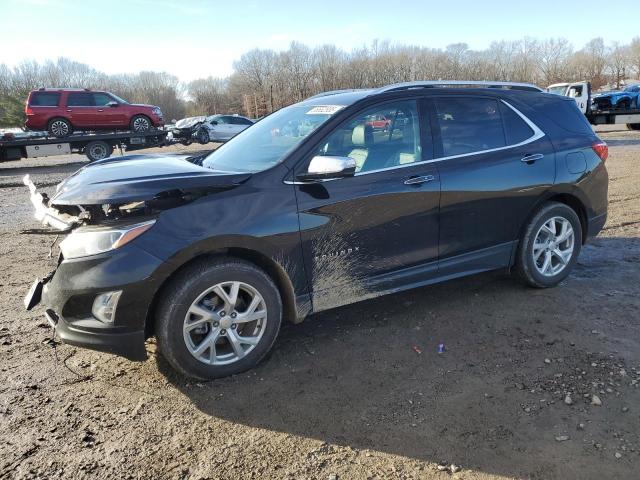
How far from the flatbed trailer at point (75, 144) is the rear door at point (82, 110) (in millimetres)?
383

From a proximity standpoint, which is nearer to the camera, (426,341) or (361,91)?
(426,341)

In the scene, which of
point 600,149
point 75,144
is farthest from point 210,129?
point 600,149

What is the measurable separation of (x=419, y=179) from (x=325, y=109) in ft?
2.92

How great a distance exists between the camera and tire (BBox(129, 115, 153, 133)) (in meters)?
19.9

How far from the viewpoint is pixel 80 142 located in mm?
18625

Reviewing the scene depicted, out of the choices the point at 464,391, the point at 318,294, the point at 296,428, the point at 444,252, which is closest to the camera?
the point at 296,428

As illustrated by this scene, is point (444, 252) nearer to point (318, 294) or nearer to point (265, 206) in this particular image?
point (318, 294)

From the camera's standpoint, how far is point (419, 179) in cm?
376

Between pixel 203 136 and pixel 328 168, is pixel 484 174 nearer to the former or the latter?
pixel 328 168

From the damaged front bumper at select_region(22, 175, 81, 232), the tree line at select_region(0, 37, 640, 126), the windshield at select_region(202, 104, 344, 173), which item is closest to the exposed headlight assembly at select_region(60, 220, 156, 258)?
the damaged front bumper at select_region(22, 175, 81, 232)

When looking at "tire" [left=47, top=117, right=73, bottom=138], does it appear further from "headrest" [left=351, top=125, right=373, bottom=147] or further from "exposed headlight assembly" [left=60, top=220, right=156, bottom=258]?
"headrest" [left=351, top=125, right=373, bottom=147]

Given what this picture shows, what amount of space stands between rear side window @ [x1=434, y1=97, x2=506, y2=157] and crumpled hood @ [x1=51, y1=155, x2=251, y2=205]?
1.70 meters

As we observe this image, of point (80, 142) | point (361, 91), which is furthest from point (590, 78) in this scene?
point (361, 91)

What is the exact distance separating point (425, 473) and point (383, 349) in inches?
49.0
